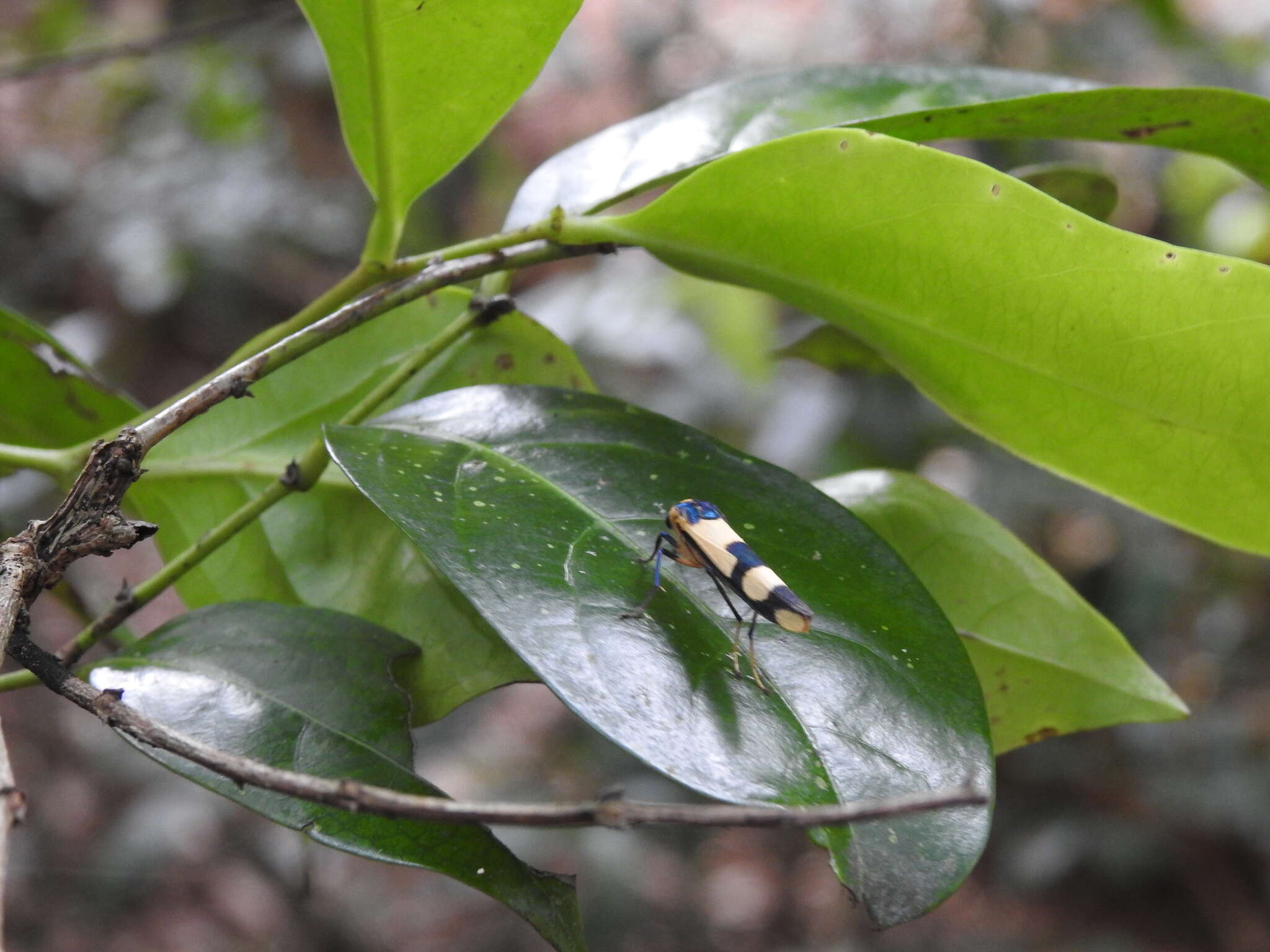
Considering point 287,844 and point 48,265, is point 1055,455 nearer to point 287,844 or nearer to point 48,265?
point 287,844

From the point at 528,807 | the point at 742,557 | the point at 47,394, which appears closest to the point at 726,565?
the point at 742,557

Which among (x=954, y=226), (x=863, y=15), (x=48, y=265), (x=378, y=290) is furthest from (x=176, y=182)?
(x=954, y=226)

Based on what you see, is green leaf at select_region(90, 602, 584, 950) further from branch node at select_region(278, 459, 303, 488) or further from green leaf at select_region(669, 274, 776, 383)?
green leaf at select_region(669, 274, 776, 383)

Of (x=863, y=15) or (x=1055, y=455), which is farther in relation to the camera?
(x=863, y=15)

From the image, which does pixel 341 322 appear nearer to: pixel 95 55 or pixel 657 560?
pixel 657 560

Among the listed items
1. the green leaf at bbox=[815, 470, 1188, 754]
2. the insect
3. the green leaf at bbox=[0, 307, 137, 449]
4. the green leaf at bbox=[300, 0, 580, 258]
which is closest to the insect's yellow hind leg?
the insect

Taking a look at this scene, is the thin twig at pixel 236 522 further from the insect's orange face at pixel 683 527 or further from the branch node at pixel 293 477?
the insect's orange face at pixel 683 527
